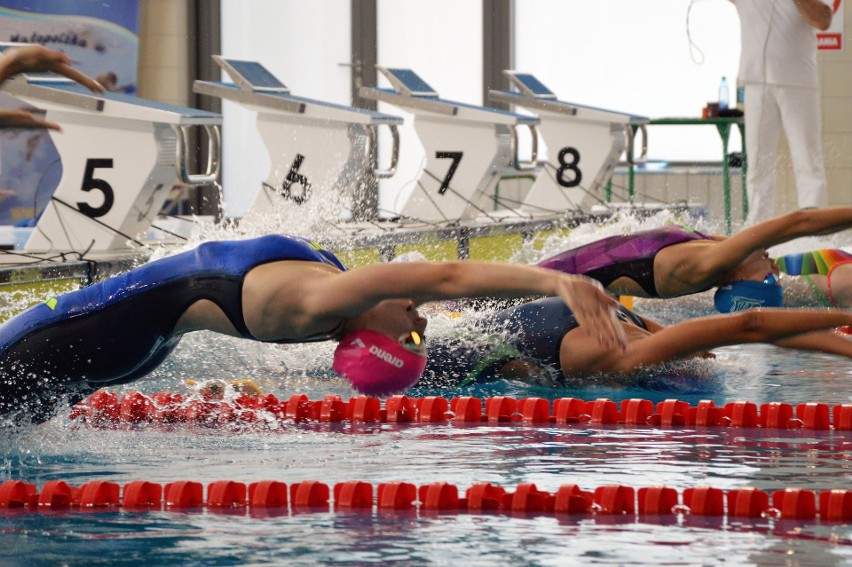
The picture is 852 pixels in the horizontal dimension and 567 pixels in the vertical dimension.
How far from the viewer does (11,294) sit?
496 centimetres

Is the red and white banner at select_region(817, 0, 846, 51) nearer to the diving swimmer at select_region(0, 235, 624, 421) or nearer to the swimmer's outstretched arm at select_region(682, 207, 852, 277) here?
the swimmer's outstretched arm at select_region(682, 207, 852, 277)

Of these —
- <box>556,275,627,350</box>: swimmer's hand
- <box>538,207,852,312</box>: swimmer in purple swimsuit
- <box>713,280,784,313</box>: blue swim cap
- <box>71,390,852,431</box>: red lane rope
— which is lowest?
<box>71,390,852,431</box>: red lane rope

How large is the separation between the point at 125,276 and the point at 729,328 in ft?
5.46

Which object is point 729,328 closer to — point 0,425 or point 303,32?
point 0,425

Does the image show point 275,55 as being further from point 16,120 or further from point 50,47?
point 16,120

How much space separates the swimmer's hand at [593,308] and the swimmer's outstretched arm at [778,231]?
1.78 meters

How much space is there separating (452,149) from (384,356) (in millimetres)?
5769

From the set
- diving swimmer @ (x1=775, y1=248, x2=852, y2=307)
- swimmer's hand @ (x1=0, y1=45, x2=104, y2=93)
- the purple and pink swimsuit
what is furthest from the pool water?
diving swimmer @ (x1=775, y1=248, x2=852, y2=307)

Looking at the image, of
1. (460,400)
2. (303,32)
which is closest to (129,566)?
(460,400)

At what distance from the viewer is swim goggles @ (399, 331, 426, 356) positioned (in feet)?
10.5

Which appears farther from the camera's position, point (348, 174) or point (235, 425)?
point (348, 174)

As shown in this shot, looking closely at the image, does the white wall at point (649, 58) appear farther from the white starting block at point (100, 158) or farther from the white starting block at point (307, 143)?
the white starting block at point (100, 158)

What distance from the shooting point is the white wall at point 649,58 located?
12.6 metres

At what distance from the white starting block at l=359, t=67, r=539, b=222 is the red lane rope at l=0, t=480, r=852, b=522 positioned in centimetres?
594
